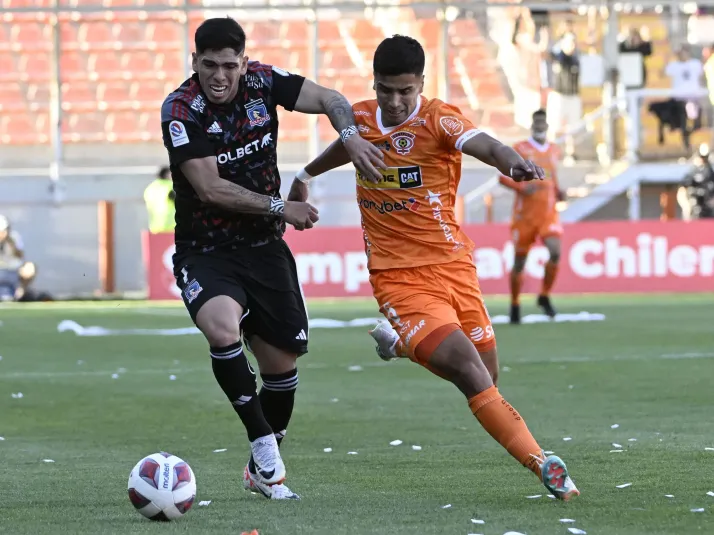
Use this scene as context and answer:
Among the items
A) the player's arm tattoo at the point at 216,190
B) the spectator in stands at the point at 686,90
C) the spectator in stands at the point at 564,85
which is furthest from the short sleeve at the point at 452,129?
the spectator in stands at the point at 686,90

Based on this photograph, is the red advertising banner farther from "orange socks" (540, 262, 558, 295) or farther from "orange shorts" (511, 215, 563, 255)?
"orange shorts" (511, 215, 563, 255)

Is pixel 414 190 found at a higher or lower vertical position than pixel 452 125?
lower

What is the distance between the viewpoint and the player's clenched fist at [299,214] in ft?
19.5

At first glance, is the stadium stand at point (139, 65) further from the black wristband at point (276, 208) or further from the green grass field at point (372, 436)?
the black wristband at point (276, 208)

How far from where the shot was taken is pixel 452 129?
604 cm

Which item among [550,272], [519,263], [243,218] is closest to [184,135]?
[243,218]

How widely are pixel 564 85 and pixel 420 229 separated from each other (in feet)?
67.1

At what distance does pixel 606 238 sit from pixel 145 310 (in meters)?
7.09

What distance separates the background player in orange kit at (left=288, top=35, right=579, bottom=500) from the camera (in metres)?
5.85

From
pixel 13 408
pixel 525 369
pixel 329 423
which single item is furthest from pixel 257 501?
pixel 525 369

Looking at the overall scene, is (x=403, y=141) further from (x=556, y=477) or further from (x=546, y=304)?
(x=546, y=304)

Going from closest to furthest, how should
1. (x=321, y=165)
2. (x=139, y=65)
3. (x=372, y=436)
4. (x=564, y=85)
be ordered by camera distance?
(x=321, y=165) < (x=372, y=436) < (x=564, y=85) < (x=139, y=65)

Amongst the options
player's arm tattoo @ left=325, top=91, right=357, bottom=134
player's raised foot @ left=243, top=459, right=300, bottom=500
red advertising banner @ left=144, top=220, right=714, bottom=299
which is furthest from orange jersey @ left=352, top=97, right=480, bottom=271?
red advertising banner @ left=144, top=220, right=714, bottom=299

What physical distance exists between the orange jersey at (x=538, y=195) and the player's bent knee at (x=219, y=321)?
10414 mm
